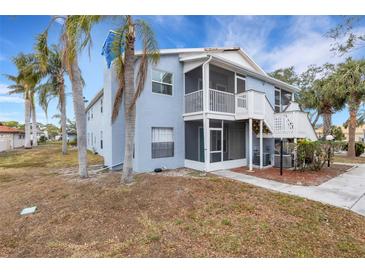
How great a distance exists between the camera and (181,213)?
481 centimetres

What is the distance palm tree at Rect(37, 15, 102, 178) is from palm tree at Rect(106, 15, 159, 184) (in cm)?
114

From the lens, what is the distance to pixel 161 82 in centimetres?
991

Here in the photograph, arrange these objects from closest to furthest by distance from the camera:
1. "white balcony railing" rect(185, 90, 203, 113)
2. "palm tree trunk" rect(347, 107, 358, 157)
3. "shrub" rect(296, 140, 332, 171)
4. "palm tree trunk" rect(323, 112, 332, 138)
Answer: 1. "shrub" rect(296, 140, 332, 171)
2. "white balcony railing" rect(185, 90, 203, 113)
3. "palm tree trunk" rect(347, 107, 358, 157)
4. "palm tree trunk" rect(323, 112, 332, 138)

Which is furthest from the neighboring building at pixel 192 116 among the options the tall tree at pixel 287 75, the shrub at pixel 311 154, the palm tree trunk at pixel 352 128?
the tall tree at pixel 287 75

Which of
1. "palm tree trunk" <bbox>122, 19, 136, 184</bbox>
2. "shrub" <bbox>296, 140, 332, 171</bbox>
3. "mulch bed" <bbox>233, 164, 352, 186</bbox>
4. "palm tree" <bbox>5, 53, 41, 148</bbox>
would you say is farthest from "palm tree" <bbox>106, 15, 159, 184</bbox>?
"palm tree" <bbox>5, 53, 41, 148</bbox>

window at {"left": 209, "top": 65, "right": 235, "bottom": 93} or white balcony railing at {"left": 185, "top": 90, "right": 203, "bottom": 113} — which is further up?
window at {"left": 209, "top": 65, "right": 235, "bottom": 93}

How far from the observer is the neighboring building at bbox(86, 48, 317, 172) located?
30.5ft

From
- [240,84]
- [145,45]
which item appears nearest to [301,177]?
[240,84]

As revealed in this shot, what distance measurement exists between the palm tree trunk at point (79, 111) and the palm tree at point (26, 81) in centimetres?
1408

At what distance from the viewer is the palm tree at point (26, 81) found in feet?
57.2

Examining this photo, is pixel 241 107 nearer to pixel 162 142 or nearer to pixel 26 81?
pixel 162 142

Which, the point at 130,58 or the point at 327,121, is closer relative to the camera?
the point at 130,58

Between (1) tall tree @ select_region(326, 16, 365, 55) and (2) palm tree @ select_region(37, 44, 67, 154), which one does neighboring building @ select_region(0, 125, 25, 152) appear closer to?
(2) palm tree @ select_region(37, 44, 67, 154)

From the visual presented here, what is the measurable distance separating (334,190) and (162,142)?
7.67 meters
